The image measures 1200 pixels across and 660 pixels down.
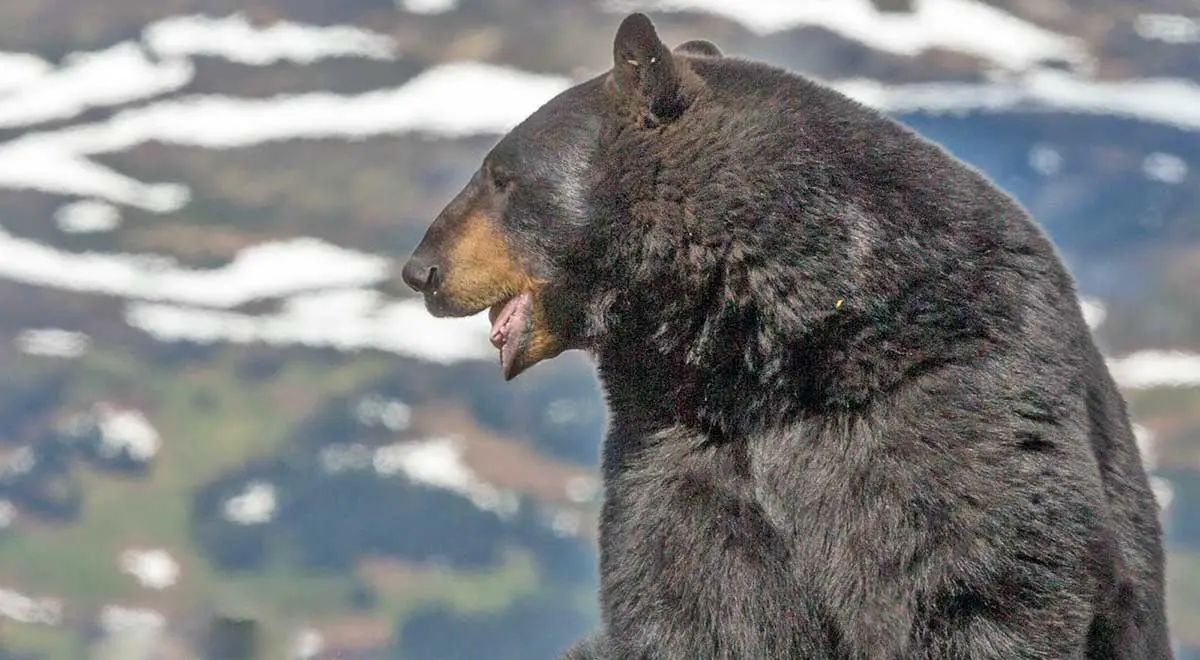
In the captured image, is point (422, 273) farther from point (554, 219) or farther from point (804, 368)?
point (804, 368)

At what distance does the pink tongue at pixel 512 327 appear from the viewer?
454cm

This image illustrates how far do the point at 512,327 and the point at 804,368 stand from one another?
102 cm

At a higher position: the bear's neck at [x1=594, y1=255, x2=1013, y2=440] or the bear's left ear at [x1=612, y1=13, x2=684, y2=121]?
Answer: the bear's left ear at [x1=612, y1=13, x2=684, y2=121]

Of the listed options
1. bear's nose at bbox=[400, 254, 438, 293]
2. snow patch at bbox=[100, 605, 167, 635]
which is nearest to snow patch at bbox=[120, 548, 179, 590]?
snow patch at bbox=[100, 605, 167, 635]

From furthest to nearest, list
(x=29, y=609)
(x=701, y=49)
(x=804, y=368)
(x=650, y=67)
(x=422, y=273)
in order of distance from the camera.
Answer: (x=29, y=609) < (x=701, y=49) < (x=422, y=273) < (x=650, y=67) < (x=804, y=368)

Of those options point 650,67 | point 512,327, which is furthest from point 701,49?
point 512,327

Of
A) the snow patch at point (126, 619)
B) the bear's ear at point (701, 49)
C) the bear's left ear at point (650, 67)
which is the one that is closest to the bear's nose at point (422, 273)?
the bear's left ear at point (650, 67)

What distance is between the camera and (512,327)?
14.9 feet

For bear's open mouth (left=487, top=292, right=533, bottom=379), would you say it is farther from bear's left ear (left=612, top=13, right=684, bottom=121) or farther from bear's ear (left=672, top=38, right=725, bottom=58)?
bear's ear (left=672, top=38, right=725, bottom=58)

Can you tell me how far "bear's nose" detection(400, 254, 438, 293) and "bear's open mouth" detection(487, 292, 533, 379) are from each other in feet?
0.84

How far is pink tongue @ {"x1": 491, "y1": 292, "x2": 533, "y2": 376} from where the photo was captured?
454cm

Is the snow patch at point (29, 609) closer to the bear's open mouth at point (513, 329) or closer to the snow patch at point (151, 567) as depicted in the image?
the snow patch at point (151, 567)

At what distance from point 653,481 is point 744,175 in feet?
3.28

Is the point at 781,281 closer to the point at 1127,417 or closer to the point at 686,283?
the point at 686,283
